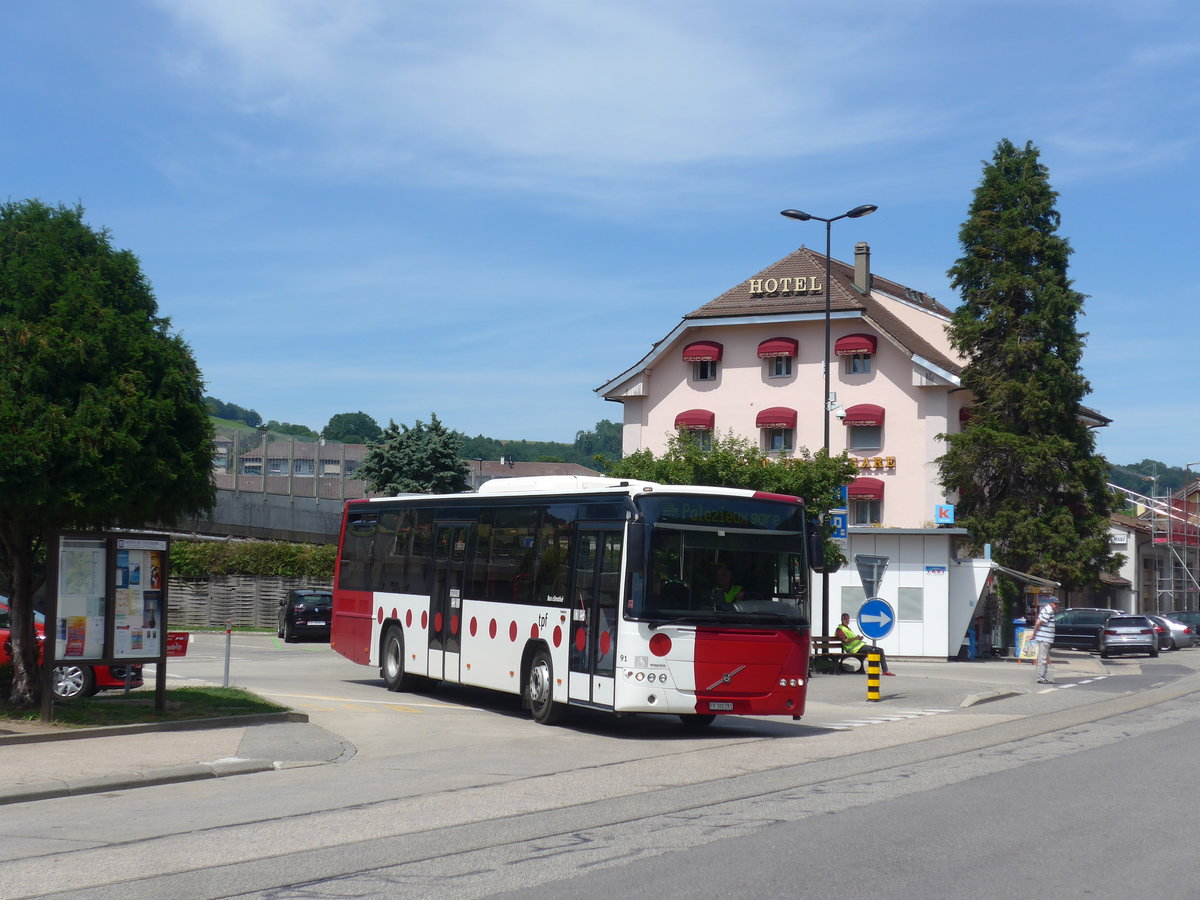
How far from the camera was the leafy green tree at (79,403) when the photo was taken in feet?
47.0

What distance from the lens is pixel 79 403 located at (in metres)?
14.6

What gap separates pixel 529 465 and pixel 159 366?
123m

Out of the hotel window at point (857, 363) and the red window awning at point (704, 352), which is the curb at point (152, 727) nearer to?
the hotel window at point (857, 363)

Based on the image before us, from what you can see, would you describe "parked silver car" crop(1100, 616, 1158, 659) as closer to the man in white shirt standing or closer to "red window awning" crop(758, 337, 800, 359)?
"red window awning" crop(758, 337, 800, 359)

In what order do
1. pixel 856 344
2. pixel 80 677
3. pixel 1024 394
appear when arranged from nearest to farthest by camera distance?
pixel 80 677 < pixel 1024 394 < pixel 856 344

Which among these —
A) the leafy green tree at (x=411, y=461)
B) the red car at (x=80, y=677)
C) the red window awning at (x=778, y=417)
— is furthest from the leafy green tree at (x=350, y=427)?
the red car at (x=80, y=677)

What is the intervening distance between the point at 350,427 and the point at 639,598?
6012 inches

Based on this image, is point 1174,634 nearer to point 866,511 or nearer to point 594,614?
point 866,511

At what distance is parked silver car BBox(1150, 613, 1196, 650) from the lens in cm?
5317

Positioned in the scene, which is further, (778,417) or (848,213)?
(778,417)

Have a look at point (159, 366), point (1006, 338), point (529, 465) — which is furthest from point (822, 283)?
point (529, 465)

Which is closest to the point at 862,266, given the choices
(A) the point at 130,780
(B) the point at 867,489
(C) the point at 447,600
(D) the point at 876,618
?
(B) the point at 867,489

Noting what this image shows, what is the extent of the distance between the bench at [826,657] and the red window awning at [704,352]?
28.3 m

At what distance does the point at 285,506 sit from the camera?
5431 centimetres
